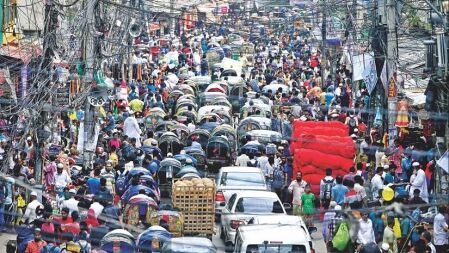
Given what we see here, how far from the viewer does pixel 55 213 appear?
88.5ft

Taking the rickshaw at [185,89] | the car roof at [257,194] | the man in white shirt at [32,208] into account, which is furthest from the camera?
the rickshaw at [185,89]

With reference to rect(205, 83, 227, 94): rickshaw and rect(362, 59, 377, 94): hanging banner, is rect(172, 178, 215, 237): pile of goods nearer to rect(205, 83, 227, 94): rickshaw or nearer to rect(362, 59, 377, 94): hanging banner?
rect(362, 59, 377, 94): hanging banner

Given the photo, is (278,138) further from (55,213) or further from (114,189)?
(55,213)

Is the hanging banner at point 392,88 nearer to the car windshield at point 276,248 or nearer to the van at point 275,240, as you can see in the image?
the van at point 275,240

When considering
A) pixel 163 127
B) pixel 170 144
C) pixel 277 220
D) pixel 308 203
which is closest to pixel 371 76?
pixel 170 144

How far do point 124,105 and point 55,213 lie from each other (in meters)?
16.6

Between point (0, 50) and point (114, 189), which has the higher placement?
point (0, 50)

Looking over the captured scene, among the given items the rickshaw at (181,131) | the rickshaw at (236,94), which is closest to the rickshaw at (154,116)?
the rickshaw at (181,131)

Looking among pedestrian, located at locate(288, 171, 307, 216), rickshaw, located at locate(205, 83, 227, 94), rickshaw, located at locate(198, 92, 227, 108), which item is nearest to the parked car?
pedestrian, located at locate(288, 171, 307, 216)

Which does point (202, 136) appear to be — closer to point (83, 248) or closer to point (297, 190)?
point (297, 190)

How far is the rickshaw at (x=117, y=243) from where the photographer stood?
23828 mm

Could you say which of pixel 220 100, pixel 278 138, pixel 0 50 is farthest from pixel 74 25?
pixel 220 100

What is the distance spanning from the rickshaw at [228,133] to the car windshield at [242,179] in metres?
6.08

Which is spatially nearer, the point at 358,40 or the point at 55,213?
the point at 55,213
